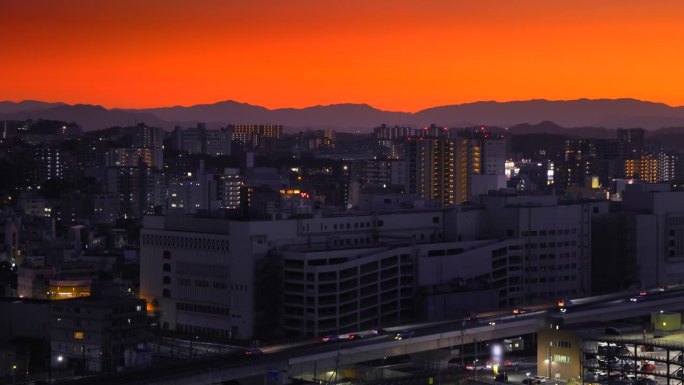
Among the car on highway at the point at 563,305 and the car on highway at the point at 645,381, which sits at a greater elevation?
the car on highway at the point at 563,305

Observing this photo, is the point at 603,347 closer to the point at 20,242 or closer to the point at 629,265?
the point at 629,265

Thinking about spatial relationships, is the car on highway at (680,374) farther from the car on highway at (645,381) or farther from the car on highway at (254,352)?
the car on highway at (254,352)

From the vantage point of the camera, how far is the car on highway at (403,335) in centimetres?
1983

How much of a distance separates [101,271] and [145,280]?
630cm

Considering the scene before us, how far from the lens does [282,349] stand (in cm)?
1947

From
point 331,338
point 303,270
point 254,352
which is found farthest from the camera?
point 303,270

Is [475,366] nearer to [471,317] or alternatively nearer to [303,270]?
[471,317]

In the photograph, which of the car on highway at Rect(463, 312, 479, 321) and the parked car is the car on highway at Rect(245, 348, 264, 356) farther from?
the parked car

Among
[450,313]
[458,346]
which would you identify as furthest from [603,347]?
[450,313]

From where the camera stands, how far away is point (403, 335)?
65.5 ft

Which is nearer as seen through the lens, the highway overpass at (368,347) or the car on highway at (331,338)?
the highway overpass at (368,347)

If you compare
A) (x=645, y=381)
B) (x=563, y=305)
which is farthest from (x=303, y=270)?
(x=645, y=381)

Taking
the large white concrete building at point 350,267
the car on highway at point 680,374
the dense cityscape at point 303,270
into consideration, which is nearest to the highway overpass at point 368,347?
the dense cityscape at point 303,270

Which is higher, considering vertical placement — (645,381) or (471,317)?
(471,317)
